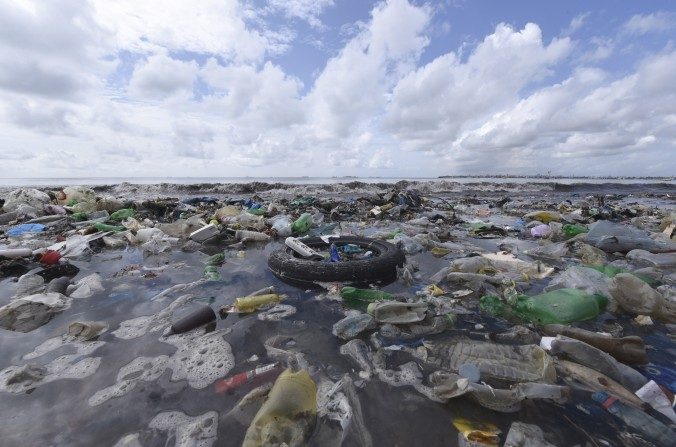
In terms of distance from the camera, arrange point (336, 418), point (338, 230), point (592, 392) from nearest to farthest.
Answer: point (336, 418)
point (592, 392)
point (338, 230)

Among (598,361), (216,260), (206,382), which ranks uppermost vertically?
(598,361)

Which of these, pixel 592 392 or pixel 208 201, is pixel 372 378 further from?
pixel 208 201

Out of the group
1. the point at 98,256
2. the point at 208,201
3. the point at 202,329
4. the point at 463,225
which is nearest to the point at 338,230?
the point at 463,225

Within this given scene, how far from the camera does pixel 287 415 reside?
1322 mm

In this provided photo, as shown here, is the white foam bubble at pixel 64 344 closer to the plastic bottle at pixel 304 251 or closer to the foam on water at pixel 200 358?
the foam on water at pixel 200 358

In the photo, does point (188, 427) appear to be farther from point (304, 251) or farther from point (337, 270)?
point (304, 251)

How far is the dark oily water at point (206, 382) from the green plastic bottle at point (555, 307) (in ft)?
0.33

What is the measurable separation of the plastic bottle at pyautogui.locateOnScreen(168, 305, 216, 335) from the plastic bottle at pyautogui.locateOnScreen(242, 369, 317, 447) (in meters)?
1.09

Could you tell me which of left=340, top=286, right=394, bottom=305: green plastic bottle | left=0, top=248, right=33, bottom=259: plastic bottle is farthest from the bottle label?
left=0, top=248, right=33, bottom=259: plastic bottle

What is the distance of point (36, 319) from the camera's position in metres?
2.37

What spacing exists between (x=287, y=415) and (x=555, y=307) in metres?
2.05

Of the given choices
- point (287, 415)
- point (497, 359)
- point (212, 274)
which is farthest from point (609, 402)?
point (212, 274)

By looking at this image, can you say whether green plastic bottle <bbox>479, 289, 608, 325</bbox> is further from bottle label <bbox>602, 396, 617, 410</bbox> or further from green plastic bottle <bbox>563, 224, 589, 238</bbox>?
green plastic bottle <bbox>563, 224, 589, 238</bbox>

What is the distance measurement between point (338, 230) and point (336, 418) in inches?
201
